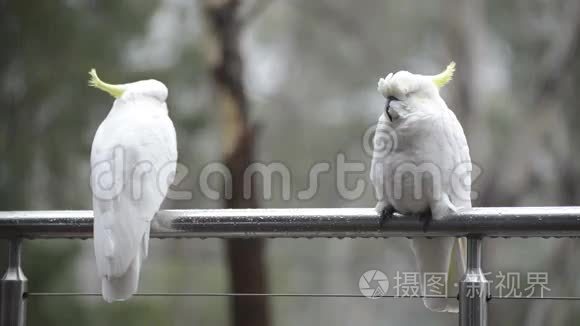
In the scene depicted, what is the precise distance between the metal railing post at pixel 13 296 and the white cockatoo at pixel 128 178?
160 mm

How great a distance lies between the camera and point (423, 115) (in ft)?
6.00

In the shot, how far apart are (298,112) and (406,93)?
584 cm

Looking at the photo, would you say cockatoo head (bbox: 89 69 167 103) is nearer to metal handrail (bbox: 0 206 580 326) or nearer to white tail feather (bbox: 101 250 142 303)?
metal handrail (bbox: 0 206 580 326)

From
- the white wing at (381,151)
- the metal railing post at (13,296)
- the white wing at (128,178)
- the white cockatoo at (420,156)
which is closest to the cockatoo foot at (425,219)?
the white cockatoo at (420,156)

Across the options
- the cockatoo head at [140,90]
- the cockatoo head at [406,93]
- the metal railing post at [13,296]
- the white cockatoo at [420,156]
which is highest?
the cockatoo head at [140,90]

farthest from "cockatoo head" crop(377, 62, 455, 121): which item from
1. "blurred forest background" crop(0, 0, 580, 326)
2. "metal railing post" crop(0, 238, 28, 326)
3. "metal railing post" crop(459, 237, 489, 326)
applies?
"blurred forest background" crop(0, 0, 580, 326)

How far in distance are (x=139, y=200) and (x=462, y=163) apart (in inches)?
28.9

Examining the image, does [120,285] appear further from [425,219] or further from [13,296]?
[425,219]

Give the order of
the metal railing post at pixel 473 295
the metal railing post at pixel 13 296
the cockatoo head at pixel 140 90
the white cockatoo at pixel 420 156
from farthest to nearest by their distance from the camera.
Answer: the cockatoo head at pixel 140 90, the white cockatoo at pixel 420 156, the metal railing post at pixel 13 296, the metal railing post at pixel 473 295

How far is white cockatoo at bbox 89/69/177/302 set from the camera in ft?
5.32

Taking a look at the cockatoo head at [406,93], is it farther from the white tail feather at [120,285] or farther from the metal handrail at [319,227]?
the white tail feather at [120,285]

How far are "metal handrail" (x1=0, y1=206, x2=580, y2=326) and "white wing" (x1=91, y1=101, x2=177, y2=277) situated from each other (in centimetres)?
4

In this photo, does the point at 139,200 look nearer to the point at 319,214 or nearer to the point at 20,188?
the point at 319,214

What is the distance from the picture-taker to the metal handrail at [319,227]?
1.36 meters
